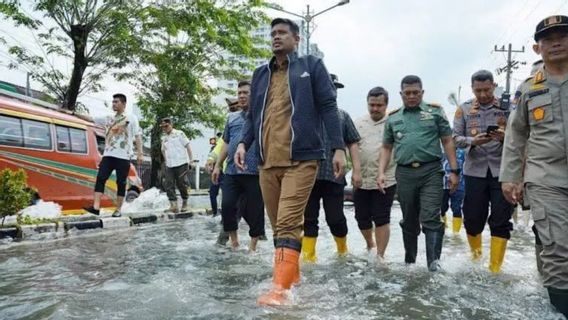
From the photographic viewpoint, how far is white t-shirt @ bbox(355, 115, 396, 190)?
5.47 m

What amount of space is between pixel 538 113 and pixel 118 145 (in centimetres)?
694

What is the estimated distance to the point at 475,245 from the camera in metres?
5.27

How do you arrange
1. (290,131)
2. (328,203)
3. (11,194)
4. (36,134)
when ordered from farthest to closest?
(36,134) → (11,194) → (328,203) → (290,131)

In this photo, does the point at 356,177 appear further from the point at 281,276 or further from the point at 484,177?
the point at 281,276

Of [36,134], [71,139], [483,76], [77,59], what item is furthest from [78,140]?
[483,76]

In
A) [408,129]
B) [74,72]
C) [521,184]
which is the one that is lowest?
[521,184]

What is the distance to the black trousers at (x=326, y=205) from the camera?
5.12 m

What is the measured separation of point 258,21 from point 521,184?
16.7 meters

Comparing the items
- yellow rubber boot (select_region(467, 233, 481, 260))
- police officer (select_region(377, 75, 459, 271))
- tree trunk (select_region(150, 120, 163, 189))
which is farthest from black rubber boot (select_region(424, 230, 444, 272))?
tree trunk (select_region(150, 120, 163, 189))

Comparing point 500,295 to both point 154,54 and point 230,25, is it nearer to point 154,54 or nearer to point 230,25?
point 230,25

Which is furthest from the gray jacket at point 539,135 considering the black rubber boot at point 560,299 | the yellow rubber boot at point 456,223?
the yellow rubber boot at point 456,223

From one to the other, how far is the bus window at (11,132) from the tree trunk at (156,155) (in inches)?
412

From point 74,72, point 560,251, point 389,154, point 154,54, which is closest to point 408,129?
point 389,154

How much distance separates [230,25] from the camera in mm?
16953
